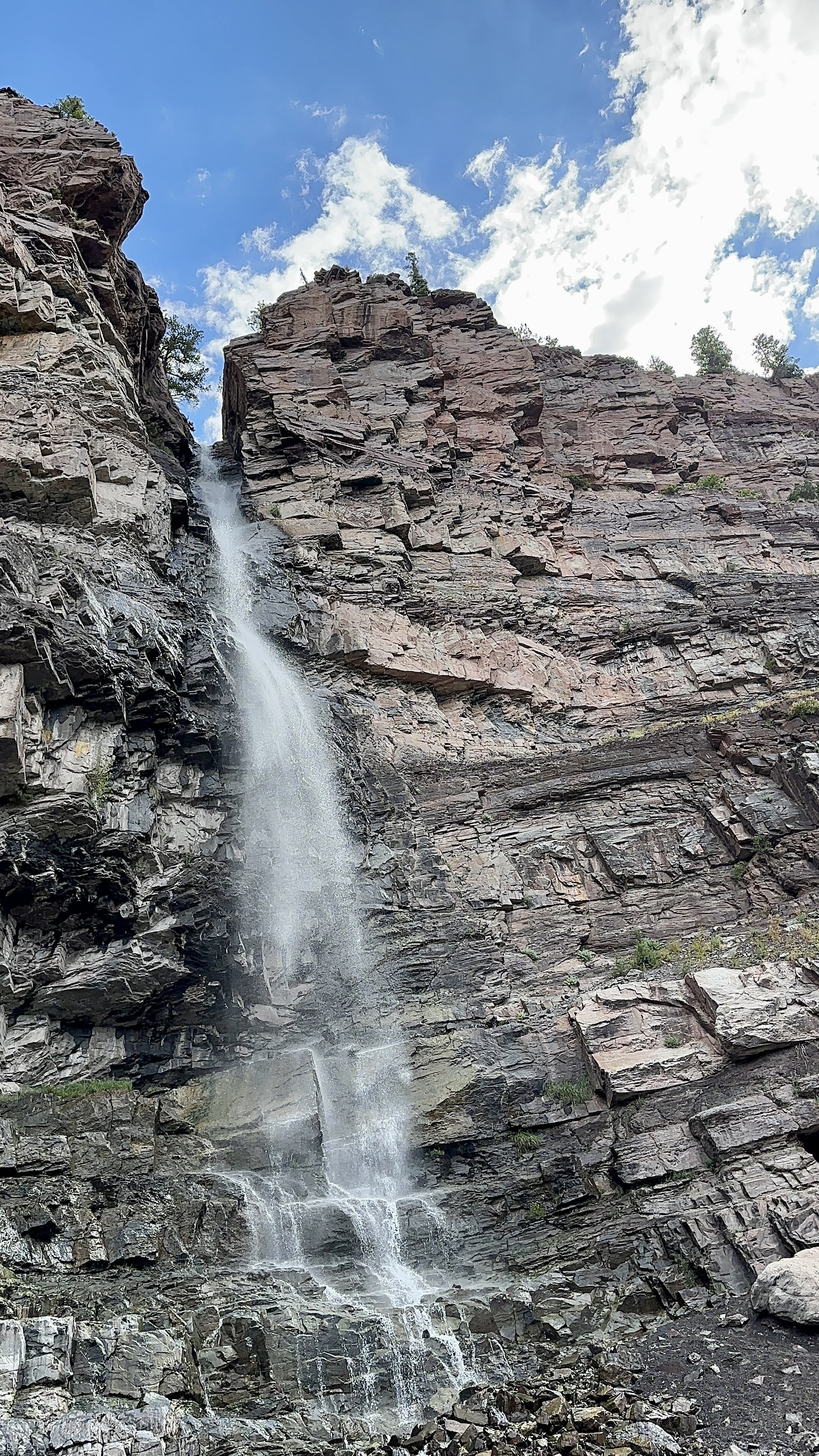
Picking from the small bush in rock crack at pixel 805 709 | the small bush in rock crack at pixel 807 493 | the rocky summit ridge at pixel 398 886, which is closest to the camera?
the rocky summit ridge at pixel 398 886

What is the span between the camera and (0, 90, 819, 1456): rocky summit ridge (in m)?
11.7

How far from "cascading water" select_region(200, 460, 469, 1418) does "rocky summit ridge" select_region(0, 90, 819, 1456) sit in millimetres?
315

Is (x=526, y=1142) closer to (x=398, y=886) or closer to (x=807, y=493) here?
(x=398, y=886)

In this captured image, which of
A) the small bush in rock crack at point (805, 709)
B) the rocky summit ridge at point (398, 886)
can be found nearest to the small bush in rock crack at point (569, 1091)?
the rocky summit ridge at point (398, 886)

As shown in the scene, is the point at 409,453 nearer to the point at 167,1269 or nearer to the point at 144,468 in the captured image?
the point at 144,468

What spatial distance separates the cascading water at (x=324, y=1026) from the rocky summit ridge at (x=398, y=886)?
315 mm

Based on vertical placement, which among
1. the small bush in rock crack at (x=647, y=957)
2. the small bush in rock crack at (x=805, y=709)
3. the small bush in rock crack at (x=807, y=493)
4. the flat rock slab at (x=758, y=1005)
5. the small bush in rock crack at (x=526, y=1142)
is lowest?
the small bush in rock crack at (x=526, y=1142)

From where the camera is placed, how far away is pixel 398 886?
66.4ft

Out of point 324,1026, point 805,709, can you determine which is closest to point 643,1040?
point 324,1026

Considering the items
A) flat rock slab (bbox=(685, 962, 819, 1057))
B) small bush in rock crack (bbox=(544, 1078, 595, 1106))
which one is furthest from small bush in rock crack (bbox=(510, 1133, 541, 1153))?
flat rock slab (bbox=(685, 962, 819, 1057))

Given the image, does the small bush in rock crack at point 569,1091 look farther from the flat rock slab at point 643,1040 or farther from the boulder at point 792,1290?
the boulder at point 792,1290

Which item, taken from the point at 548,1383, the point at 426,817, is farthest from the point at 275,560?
the point at 548,1383

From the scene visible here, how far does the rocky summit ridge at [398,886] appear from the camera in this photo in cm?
1168

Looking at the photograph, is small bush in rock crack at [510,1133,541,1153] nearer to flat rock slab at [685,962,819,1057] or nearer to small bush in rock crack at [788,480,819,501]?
flat rock slab at [685,962,819,1057]
